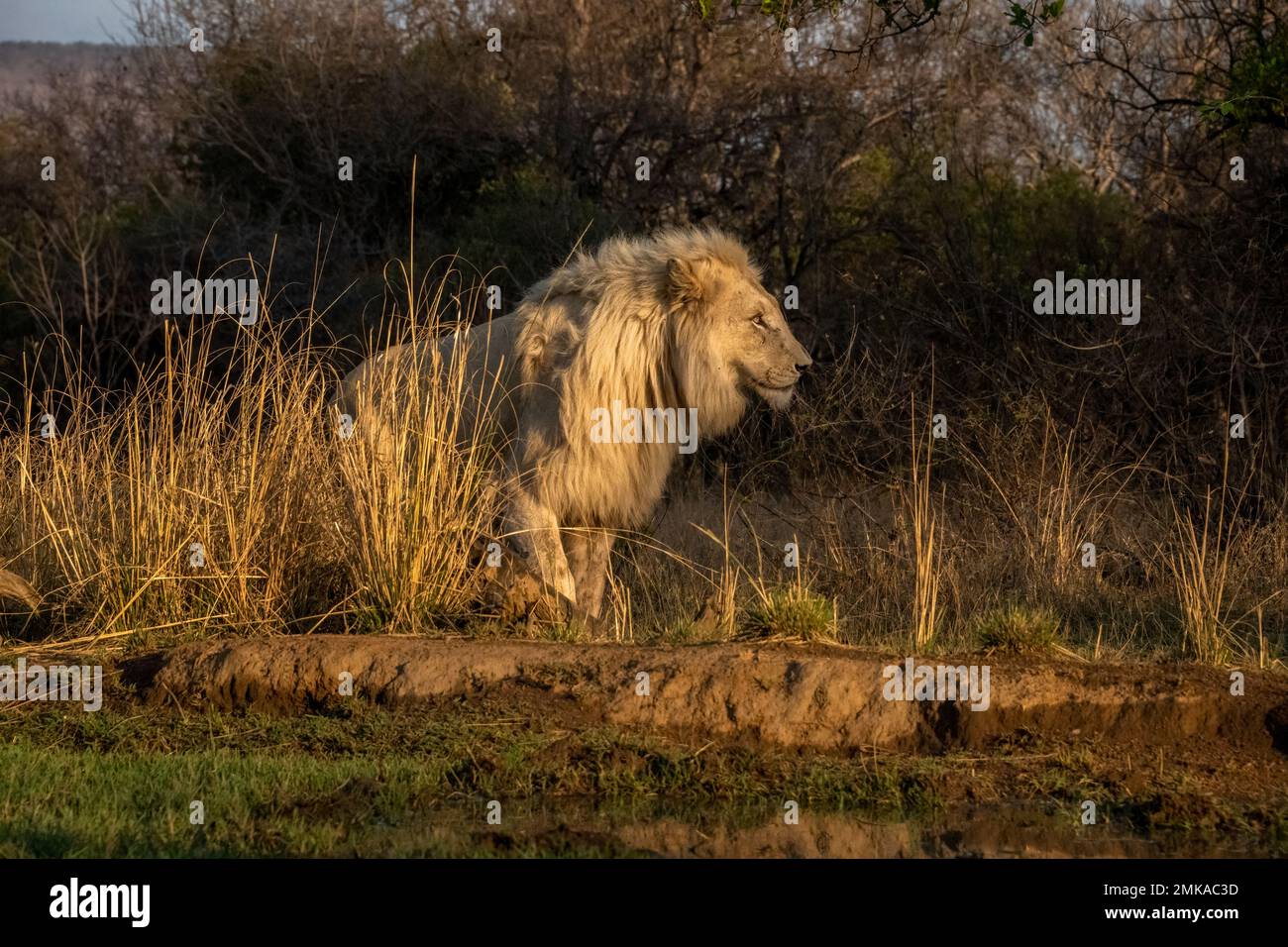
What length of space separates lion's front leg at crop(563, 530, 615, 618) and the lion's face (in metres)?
1.20

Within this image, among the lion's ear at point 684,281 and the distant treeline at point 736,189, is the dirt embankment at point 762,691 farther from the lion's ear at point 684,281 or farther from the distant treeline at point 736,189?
the distant treeline at point 736,189

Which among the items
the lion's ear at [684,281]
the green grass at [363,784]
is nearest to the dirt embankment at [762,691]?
the green grass at [363,784]

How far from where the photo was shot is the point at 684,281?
8969 mm

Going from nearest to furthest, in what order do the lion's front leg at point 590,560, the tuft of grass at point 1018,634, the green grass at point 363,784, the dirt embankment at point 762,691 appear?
the green grass at point 363,784 < the dirt embankment at point 762,691 < the tuft of grass at point 1018,634 < the lion's front leg at point 590,560

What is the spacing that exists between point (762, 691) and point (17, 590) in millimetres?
4038

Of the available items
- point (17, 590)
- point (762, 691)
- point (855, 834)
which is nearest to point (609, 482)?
point (762, 691)

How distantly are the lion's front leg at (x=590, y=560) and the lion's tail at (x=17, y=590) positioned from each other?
2.87 m

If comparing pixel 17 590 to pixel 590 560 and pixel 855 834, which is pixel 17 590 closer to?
pixel 590 560

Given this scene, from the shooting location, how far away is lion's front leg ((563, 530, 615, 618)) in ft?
30.4

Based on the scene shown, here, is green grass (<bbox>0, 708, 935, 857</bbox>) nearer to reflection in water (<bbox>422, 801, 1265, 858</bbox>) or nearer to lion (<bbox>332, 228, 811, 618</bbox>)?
reflection in water (<bbox>422, 801, 1265, 858</bbox>)

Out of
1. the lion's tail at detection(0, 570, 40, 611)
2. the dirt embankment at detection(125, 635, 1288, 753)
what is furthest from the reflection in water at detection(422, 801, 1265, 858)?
the lion's tail at detection(0, 570, 40, 611)

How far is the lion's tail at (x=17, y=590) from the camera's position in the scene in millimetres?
8273

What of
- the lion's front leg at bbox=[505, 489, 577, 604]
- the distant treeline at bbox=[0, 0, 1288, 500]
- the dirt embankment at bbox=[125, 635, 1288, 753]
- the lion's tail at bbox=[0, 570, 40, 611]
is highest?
the distant treeline at bbox=[0, 0, 1288, 500]

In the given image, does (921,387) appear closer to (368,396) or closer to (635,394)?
(635,394)
